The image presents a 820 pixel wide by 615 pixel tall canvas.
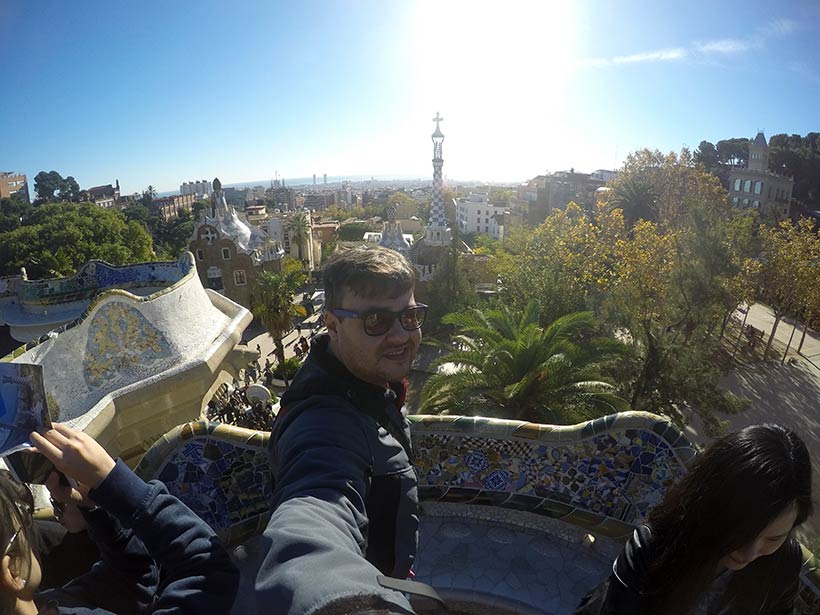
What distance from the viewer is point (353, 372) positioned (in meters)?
1.95

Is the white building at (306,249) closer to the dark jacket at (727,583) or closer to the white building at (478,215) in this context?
the white building at (478,215)

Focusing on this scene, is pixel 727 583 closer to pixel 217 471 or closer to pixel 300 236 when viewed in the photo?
pixel 217 471

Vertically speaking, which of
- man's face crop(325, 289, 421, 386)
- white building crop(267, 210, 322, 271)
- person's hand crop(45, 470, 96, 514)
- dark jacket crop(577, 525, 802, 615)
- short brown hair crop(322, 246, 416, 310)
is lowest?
white building crop(267, 210, 322, 271)

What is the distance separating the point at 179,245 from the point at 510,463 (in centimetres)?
5136

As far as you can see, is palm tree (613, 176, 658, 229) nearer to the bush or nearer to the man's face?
the bush

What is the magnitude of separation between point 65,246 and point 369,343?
3130 centimetres

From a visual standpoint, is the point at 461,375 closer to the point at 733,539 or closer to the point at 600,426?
the point at 600,426

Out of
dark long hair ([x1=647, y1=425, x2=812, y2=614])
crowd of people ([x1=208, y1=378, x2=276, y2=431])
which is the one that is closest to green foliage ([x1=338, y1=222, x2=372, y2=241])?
crowd of people ([x1=208, y1=378, x2=276, y2=431])

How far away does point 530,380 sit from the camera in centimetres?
734

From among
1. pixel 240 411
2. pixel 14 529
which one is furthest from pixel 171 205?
pixel 14 529

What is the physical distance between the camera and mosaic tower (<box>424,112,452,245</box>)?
81.1 ft

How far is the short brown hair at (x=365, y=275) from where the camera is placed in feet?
6.15

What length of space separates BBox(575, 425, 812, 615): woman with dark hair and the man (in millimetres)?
972

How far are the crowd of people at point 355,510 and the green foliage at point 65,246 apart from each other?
88.4 feet
